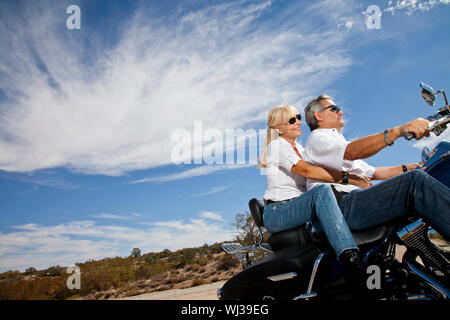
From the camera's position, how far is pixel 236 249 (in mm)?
2926

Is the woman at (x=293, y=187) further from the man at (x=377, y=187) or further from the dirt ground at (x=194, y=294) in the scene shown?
the dirt ground at (x=194, y=294)

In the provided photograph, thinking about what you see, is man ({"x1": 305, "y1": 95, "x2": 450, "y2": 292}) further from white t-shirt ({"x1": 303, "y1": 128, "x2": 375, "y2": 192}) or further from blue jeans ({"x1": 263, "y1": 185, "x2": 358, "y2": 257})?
blue jeans ({"x1": 263, "y1": 185, "x2": 358, "y2": 257})

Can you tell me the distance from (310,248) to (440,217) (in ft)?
2.71

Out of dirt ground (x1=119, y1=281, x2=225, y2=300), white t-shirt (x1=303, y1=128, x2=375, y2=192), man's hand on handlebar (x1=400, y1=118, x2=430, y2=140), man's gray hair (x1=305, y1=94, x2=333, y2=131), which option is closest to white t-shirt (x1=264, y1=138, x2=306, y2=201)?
white t-shirt (x1=303, y1=128, x2=375, y2=192)

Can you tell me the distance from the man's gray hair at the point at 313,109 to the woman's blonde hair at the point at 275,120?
12 centimetres

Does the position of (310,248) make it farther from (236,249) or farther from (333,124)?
(333,124)

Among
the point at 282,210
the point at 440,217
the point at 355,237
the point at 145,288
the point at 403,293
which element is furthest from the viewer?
the point at 145,288

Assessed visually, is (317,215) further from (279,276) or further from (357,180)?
(357,180)

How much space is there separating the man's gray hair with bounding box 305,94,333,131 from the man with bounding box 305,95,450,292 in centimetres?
4

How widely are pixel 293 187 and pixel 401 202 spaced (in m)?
0.97

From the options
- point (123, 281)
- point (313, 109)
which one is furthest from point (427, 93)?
point (123, 281)

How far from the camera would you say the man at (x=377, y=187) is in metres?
1.74

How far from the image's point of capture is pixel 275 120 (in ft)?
9.88
